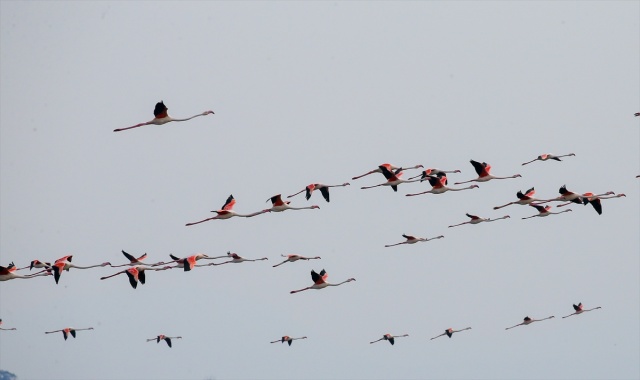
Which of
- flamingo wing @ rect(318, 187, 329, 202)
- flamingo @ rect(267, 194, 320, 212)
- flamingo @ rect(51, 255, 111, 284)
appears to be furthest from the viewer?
flamingo wing @ rect(318, 187, 329, 202)

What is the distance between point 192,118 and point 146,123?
2205 mm

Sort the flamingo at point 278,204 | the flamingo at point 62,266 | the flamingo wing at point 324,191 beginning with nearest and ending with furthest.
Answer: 1. the flamingo at point 62,266
2. the flamingo at point 278,204
3. the flamingo wing at point 324,191

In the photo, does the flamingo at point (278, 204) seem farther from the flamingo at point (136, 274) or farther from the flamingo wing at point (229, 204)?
the flamingo at point (136, 274)

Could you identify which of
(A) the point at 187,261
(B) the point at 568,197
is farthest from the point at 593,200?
(A) the point at 187,261

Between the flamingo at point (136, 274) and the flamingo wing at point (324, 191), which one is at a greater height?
the flamingo wing at point (324, 191)

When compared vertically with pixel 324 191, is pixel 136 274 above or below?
below

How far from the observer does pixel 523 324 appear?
190 feet

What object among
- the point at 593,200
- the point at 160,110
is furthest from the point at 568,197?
the point at 160,110

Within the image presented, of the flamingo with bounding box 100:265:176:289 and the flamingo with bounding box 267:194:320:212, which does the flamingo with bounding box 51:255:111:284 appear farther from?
the flamingo with bounding box 267:194:320:212

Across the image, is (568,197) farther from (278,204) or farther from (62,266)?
(62,266)

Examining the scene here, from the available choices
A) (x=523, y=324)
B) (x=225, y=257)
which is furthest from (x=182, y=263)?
(x=523, y=324)

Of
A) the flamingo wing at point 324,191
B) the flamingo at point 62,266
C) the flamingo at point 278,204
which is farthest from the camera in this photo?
the flamingo wing at point 324,191

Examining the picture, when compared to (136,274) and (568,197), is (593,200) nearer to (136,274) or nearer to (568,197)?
(568,197)

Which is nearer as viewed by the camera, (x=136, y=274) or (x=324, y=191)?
(x=136, y=274)
